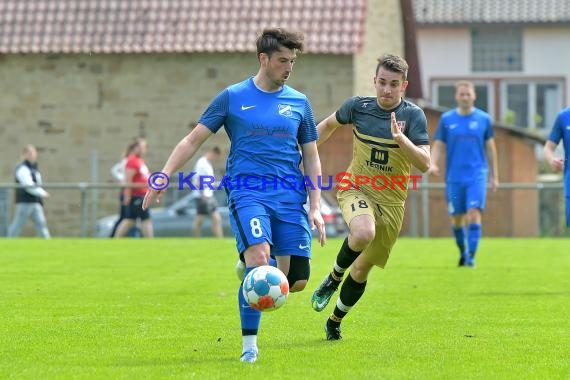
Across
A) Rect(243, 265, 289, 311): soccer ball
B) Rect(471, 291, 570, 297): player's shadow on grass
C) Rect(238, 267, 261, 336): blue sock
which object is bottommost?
Rect(471, 291, 570, 297): player's shadow on grass

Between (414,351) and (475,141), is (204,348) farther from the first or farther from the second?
(475,141)

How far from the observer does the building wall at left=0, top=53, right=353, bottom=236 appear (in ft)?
105

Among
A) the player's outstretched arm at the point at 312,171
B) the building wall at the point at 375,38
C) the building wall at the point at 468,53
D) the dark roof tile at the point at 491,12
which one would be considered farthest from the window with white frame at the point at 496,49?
the player's outstretched arm at the point at 312,171

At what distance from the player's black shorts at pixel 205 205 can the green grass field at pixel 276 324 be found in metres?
7.32

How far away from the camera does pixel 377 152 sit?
32.3 feet

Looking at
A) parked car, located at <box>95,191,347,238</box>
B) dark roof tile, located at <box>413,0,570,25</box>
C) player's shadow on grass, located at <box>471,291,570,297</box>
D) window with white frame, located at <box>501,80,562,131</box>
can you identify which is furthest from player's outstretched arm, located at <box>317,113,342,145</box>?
dark roof tile, located at <box>413,0,570,25</box>

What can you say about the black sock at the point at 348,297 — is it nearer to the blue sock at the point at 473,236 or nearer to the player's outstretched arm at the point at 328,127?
the player's outstretched arm at the point at 328,127

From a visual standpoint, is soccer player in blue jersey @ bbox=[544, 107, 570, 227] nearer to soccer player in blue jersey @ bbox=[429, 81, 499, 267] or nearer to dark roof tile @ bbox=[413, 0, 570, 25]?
soccer player in blue jersey @ bbox=[429, 81, 499, 267]

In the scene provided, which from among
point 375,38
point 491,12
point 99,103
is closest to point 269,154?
point 99,103

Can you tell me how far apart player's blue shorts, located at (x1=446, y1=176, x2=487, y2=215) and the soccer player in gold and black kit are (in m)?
7.20

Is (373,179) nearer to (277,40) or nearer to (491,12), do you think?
(277,40)

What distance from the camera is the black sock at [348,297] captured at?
9602 millimetres

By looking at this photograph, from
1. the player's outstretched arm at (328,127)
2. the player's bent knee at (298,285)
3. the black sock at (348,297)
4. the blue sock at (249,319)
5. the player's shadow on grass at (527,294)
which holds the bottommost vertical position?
the player's shadow on grass at (527,294)

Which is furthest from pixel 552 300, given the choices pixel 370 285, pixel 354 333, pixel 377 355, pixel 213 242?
pixel 213 242
